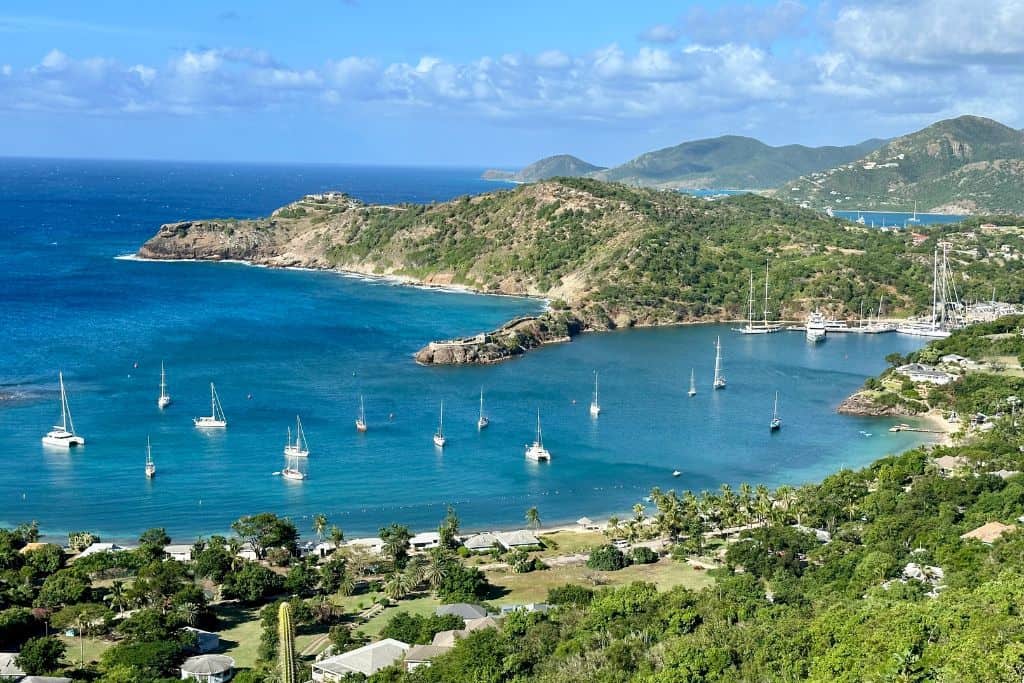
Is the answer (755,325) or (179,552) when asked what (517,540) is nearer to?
(179,552)

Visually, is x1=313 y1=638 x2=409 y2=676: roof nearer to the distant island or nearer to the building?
the building

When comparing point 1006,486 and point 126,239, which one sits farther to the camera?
point 126,239

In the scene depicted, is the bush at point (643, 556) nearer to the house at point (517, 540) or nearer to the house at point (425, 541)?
the house at point (517, 540)

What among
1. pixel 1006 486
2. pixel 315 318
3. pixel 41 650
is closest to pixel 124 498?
pixel 41 650

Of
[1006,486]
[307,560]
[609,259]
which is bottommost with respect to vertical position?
[307,560]

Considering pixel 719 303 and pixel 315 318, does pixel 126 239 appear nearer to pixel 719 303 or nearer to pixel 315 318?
pixel 315 318

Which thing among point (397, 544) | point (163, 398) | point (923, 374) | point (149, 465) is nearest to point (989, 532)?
point (397, 544)
